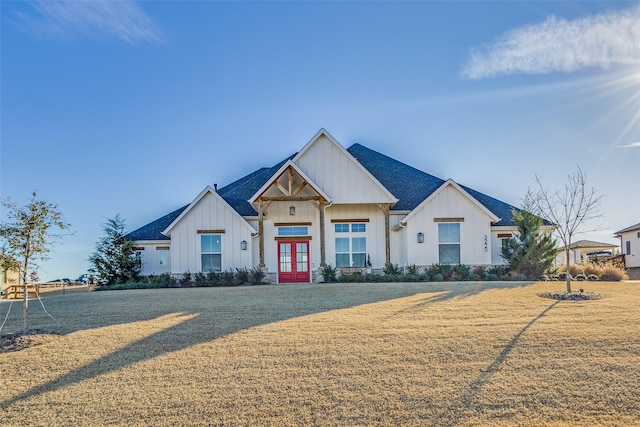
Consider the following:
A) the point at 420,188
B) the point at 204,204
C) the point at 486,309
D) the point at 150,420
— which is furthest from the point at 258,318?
the point at 420,188

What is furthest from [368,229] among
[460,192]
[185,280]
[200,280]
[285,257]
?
[185,280]

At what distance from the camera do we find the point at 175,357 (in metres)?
8.12

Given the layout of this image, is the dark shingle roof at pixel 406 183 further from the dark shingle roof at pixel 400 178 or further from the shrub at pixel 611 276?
the shrub at pixel 611 276

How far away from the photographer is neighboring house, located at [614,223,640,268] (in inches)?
1373

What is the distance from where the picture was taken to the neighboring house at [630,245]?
1373 inches

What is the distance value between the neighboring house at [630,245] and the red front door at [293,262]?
28.4 m

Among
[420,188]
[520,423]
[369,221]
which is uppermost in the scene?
[420,188]

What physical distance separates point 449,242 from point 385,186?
5.15 m

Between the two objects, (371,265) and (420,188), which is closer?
(371,265)

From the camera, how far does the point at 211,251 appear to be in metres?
22.0

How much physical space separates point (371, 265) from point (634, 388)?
622 inches

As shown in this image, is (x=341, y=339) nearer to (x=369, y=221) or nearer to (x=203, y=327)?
(x=203, y=327)

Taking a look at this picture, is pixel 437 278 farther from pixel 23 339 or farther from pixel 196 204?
pixel 23 339

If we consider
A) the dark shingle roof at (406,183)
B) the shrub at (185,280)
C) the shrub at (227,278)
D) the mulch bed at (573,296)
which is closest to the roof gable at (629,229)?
the dark shingle roof at (406,183)
